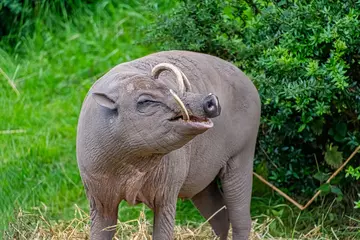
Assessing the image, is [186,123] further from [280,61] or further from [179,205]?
[179,205]

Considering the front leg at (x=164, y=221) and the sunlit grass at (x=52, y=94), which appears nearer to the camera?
the front leg at (x=164, y=221)

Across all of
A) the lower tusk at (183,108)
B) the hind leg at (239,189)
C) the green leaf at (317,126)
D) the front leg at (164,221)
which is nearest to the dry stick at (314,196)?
the green leaf at (317,126)

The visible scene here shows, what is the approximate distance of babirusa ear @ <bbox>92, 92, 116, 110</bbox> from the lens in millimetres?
4320

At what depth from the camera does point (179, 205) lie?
679 cm

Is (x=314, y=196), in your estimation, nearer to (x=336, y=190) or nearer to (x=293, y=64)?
(x=336, y=190)

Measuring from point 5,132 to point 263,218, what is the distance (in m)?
2.41

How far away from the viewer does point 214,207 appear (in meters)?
5.70

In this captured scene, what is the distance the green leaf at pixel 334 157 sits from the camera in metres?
6.15

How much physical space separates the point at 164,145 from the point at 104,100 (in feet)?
1.19

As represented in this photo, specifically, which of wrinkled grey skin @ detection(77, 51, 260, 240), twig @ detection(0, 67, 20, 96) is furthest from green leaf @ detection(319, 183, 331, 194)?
twig @ detection(0, 67, 20, 96)

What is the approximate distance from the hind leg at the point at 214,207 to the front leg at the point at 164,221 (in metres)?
0.91

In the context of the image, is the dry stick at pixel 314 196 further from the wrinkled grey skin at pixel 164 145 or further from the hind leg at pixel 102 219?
the hind leg at pixel 102 219

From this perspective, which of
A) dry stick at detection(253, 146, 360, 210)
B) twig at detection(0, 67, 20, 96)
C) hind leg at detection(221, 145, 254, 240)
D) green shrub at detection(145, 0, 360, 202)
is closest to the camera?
hind leg at detection(221, 145, 254, 240)

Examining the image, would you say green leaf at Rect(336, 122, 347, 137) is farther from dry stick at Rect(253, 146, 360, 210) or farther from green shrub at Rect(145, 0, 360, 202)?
dry stick at Rect(253, 146, 360, 210)
